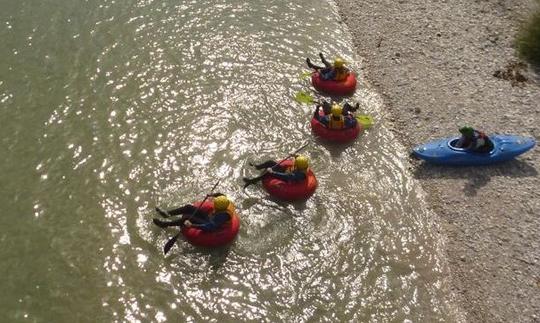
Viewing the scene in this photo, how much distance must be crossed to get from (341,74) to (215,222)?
27.3ft

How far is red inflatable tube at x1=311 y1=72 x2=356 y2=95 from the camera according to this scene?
1847 centimetres

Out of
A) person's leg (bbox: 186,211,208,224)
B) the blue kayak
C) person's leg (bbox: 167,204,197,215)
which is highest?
person's leg (bbox: 167,204,197,215)

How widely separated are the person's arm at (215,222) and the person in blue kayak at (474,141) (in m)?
7.73

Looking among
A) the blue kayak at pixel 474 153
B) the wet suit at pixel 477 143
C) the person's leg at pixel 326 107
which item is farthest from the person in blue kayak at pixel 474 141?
the person's leg at pixel 326 107

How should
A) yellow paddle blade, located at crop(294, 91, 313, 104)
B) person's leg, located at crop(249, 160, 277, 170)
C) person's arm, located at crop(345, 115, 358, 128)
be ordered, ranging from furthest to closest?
1. yellow paddle blade, located at crop(294, 91, 313, 104)
2. person's arm, located at crop(345, 115, 358, 128)
3. person's leg, located at crop(249, 160, 277, 170)

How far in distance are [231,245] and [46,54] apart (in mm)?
10952

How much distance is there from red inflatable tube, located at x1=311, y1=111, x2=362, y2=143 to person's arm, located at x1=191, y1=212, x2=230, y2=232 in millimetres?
4923

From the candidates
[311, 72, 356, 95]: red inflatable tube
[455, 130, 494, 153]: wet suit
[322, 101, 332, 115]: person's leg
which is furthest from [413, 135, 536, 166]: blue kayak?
[311, 72, 356, 95]: red inflatable tube

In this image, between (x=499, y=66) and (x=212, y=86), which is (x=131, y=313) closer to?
(x=212, y=86)

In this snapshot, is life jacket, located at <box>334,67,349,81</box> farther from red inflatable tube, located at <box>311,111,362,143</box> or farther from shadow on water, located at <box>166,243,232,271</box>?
shadow on water, located at <box>166,243,232,271</box>

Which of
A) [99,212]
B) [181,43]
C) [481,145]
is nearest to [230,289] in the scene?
[99,212]

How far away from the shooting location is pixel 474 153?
625 inches

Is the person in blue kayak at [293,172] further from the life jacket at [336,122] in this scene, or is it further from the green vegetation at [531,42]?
the green vegetation at [531,42]

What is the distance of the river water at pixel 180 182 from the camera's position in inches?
472
